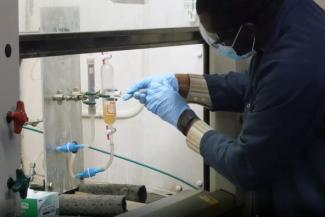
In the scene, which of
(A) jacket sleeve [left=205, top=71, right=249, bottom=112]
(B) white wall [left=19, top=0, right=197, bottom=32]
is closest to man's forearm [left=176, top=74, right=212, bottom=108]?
(A) jacket sleeve [left=205, top=71, right=249, bottom=112]

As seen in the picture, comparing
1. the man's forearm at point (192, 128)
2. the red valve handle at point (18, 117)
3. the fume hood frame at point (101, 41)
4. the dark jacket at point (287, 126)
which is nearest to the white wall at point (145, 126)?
the fume hood frame at point (101, 41)

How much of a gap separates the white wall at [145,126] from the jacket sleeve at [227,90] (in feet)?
1.32

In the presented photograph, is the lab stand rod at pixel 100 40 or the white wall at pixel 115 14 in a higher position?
the white wall at pixel 115 14

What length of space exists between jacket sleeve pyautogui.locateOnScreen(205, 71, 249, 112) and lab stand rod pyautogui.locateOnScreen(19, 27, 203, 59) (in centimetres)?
21

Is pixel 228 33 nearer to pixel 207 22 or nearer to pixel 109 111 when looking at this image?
pixel 207 22

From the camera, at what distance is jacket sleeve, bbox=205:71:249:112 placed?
68.6 inches

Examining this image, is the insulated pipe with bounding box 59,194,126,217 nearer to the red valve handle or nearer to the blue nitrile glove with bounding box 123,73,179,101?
the blue nitrile glove with bounding box 123,73,179,101

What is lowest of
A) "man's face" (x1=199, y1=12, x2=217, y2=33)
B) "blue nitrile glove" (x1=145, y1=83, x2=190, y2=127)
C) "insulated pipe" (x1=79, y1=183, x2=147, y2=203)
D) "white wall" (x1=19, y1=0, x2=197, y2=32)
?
"insulated pipe" (x1=79, y1=183, x2=147, y2=203)

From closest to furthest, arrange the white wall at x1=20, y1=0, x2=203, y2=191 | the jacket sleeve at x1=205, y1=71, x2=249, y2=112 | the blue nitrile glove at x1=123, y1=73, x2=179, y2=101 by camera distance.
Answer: the blue nitrile glove at x1=123, y1=73, x2=179, y2=101, the jacket sleeve at x1=205, y1=71, x2=249, y2=112, the white wall at x1=20, y1=0, x2=203, y2=191

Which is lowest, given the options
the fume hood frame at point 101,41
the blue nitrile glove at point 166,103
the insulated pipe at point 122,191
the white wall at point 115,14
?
the insulated pipe at point 122,191

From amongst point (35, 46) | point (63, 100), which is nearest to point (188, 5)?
point (63, 100)

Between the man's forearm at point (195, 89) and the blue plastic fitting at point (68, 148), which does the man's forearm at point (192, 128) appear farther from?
the blue plastic fitting at point (68, 148)

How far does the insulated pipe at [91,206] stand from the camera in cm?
169

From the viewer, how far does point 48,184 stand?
1892mm
